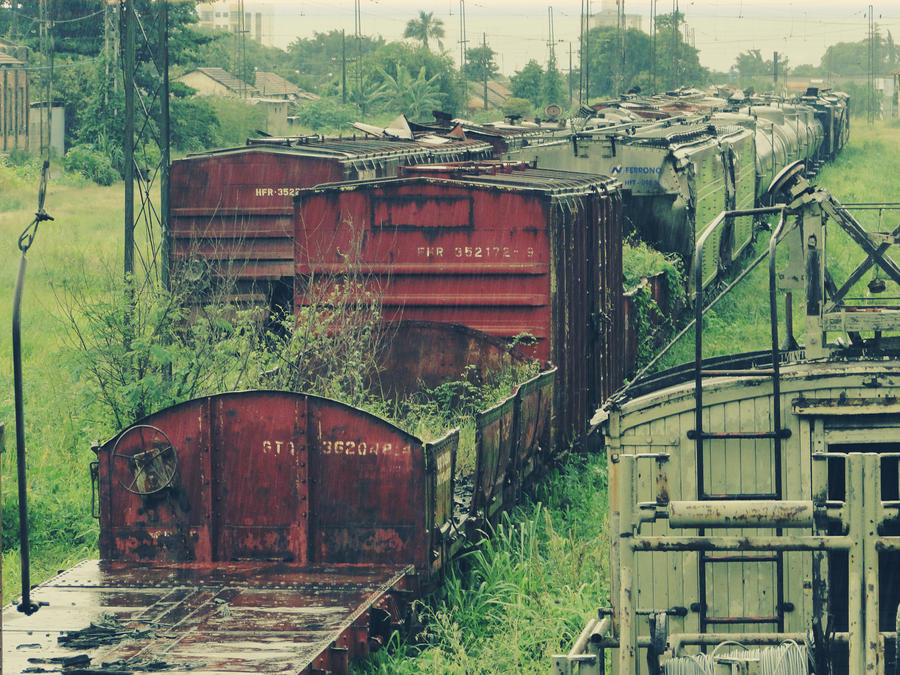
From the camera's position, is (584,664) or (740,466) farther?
(740,466)

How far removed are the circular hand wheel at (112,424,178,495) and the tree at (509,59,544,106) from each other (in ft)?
235

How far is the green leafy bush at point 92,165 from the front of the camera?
135 feet

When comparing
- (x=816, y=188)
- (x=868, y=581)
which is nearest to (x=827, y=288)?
(x=816, y=188)

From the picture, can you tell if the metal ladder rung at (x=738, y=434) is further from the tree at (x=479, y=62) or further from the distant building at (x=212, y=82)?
the tree at (x=479, y=62)

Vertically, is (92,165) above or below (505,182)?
above

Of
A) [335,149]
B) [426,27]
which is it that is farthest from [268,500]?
[426,27]

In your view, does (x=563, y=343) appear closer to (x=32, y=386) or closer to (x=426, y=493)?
(x=426, y=493)

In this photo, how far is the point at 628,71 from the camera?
8919 centimetres

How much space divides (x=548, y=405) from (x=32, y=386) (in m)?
7.17

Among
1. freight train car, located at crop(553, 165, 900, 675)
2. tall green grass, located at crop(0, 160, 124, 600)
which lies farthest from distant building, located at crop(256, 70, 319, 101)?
freight train car, located at crop(553, 165, 900, 675)

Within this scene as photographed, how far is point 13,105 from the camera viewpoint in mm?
47938

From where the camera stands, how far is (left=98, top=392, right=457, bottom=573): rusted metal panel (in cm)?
865

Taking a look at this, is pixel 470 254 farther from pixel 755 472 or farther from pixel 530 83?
pixel 530 83

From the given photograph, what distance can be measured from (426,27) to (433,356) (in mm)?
98251
